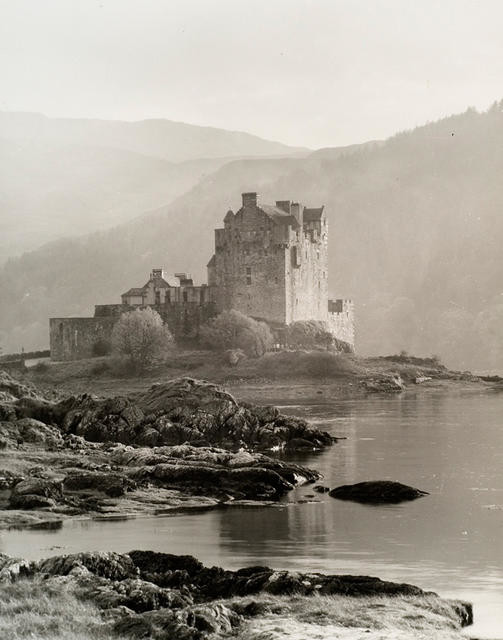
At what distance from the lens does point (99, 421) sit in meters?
46.4

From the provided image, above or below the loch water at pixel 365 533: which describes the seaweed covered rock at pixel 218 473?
above

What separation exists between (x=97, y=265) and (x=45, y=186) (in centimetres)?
3888

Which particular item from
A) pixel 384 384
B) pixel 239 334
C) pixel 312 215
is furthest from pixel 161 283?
pixel 384 384

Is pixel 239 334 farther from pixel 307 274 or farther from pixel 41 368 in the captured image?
pixel 41 368

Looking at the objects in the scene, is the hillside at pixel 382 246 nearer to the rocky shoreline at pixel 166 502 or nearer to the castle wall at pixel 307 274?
the castle wall at pixel 307 274

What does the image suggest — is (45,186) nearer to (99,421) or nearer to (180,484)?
(99,421)

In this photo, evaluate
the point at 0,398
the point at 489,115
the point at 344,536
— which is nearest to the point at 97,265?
the point at 489,115

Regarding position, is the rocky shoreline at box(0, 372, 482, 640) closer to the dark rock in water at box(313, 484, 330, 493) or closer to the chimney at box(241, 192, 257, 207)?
the dark rock in water at box(313, 484, 330, 493)

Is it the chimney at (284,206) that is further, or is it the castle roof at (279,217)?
the chimney at (284,206)

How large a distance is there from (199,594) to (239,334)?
64.5 m

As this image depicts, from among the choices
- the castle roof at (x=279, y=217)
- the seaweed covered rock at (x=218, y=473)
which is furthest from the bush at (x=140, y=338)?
the seaweed covered rock at (x=218, y=473)

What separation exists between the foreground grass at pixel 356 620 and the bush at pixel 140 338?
211 ft

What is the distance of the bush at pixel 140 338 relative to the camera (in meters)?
84.2

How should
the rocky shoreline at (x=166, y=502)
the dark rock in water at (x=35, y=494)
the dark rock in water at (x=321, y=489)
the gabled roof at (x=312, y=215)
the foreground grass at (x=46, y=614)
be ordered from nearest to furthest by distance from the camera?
the foreground grass at (x=46, y=614) < the rocky shoreline at (x=166, y=502) < the dark rock in water at (x=35, y=494) < the dark rock in water at (x=321, y=489) < the gabled roof at (x=312, y=215)
